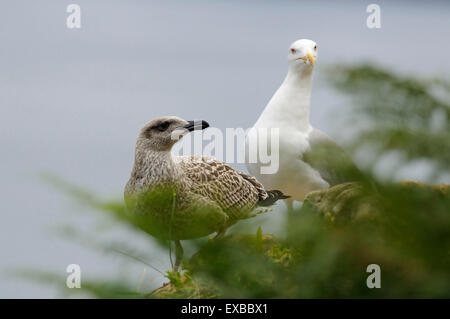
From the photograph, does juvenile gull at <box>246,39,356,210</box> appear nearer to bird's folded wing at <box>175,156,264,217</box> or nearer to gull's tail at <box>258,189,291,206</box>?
gull's tail at <box>258,189,291,206</box>

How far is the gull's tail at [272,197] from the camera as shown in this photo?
107 inches

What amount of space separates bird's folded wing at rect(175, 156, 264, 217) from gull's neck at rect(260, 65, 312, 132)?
0.58 metres

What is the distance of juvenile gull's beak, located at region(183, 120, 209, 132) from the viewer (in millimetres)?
2121

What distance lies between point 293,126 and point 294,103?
13 centimetres

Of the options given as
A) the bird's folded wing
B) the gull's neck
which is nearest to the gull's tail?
the bird's folded wing

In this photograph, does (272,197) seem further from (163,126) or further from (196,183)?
(163,126)

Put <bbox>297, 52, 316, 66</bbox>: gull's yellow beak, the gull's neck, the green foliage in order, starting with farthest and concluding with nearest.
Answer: the gull's neck
<bbox>297, 52, 316, 66</bbox>: gull's yellow beak
the green foliage

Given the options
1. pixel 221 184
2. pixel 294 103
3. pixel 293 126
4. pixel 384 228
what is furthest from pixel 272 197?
pixel 384 228

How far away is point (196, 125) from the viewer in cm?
214

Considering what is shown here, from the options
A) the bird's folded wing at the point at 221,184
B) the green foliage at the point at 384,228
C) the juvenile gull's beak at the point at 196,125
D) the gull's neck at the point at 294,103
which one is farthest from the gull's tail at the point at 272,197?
the green foliage at the point at 384,228

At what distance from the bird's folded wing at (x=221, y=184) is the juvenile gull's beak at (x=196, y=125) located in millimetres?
235
